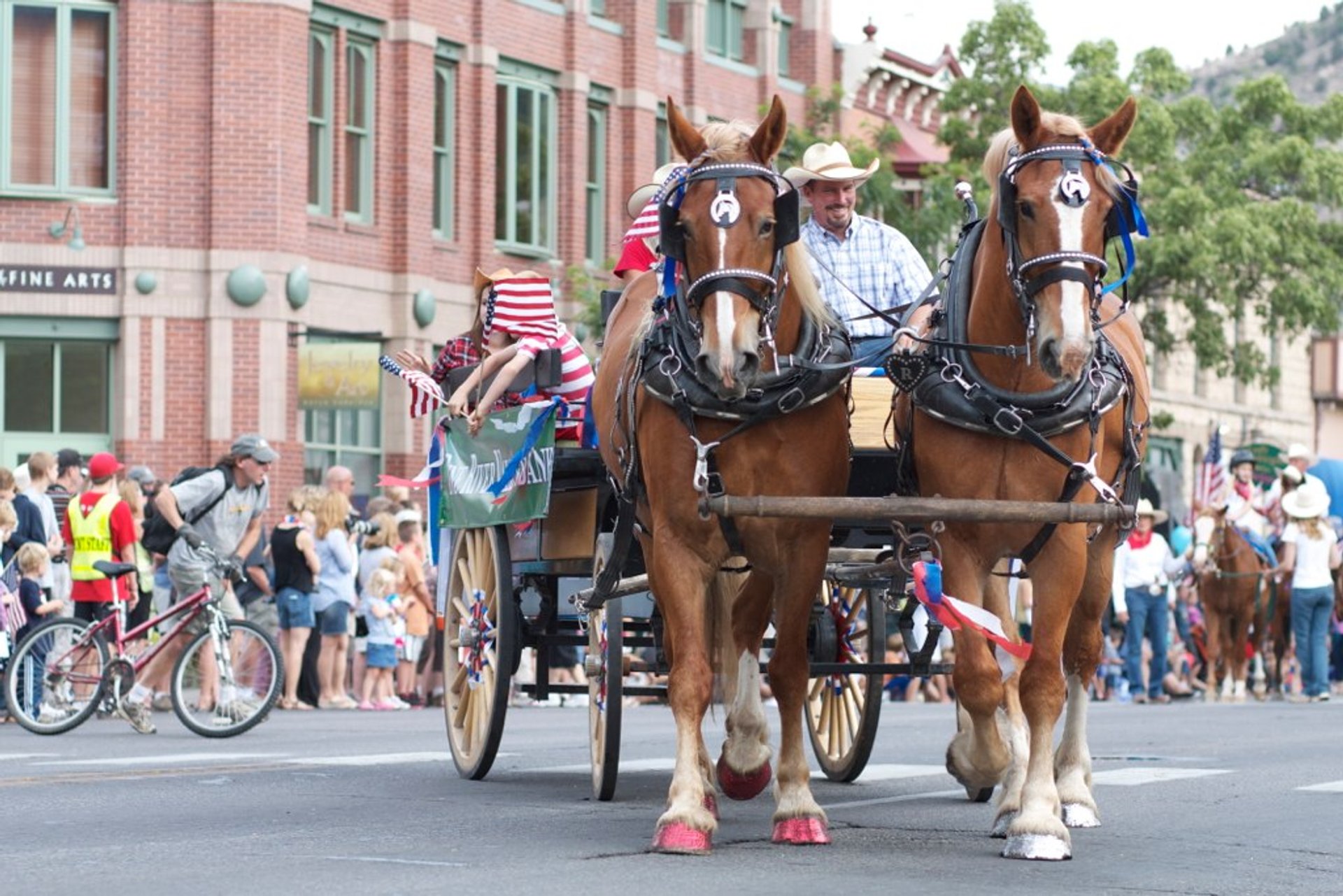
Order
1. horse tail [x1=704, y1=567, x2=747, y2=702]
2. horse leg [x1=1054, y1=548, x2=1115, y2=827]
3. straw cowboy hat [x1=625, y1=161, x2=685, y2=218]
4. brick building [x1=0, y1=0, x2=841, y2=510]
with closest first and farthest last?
horse leg [x1=1054, y1=548, x2=1115, y2=827] → horse tail [x1=704, y1=567, x2=747, y2=702] → straw cowboy hat [x1=625, y1=161, x2=685, y2=218] → brick building [x1=0, y1=0, x2=841, y2=510]

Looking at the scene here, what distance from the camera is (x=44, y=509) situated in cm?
2033

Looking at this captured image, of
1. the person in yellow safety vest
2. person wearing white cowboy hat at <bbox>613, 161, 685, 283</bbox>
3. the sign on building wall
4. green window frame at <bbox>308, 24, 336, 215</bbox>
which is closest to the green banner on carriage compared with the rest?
person wearing white cowboy hat at <bbox>613, 161, 685, 283</bbox>

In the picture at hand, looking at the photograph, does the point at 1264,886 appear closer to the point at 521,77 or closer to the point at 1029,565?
the point at 1029,565

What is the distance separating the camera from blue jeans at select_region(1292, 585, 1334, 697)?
26.2 m

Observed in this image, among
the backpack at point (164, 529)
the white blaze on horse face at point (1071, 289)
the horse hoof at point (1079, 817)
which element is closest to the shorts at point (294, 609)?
the backpack at point (164, 529)

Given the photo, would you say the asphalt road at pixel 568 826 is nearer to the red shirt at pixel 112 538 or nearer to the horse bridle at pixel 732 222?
the horse bridle at pixel 732 222

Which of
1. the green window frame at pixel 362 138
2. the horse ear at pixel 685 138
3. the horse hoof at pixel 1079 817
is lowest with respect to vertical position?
the horse hoof at pixel 1079 817

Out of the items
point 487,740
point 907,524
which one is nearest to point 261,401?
point 487,740

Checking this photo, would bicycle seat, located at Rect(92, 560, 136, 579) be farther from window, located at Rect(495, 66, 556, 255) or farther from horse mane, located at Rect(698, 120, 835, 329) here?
window, located at Rect(495, 66, 556, 255)

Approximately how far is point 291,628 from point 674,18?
20311mm

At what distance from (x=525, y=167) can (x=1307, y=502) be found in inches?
553

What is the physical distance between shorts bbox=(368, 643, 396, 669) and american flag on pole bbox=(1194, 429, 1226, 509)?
25.8 feet

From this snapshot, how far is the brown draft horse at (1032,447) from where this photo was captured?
8586mm

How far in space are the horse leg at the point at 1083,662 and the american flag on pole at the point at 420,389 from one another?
3709 millimetres
